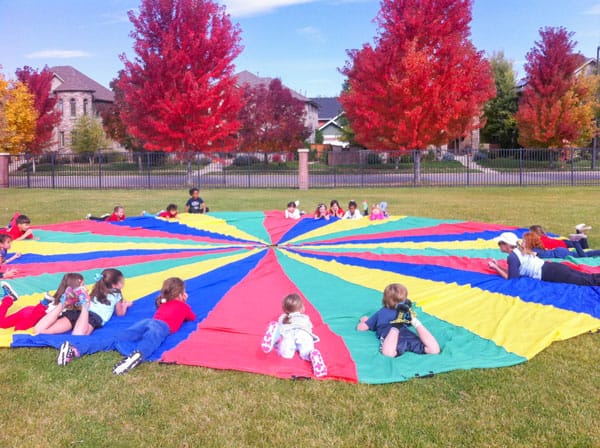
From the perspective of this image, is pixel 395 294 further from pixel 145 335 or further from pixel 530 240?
pixel 530 240

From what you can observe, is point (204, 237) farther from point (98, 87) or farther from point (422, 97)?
point (98, 87)

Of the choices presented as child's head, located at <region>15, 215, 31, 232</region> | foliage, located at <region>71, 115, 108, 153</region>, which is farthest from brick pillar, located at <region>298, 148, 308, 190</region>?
foliage, located at <region>71, 115, 108, 153</region>

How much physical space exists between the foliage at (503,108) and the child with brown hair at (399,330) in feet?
116

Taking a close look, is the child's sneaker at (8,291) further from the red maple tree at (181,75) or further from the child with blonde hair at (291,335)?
the red maple tree at (181,75)

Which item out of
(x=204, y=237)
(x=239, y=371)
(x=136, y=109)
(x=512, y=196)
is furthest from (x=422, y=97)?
(x=239, y=371)

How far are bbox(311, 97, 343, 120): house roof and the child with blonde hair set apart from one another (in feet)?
206

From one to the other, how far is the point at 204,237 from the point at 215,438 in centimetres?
700

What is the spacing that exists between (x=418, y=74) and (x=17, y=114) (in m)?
23.3

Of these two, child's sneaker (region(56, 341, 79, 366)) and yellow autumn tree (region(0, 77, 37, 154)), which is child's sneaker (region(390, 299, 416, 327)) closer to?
child's sneaker (region(56, 341, 79, 366))

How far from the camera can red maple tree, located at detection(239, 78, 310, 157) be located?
37.5 metres

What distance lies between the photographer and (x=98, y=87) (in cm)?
4919

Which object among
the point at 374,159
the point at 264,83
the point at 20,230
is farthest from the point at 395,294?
the point at 264,83

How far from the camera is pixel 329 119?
66.4 m

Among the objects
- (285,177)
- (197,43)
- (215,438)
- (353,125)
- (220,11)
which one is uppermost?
(220,11)
